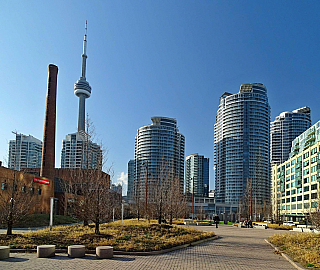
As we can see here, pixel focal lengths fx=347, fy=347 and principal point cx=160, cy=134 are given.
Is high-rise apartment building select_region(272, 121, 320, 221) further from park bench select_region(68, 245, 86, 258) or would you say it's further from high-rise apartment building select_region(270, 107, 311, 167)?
high-rise apartment building select_region(270, 107, 311, 167)

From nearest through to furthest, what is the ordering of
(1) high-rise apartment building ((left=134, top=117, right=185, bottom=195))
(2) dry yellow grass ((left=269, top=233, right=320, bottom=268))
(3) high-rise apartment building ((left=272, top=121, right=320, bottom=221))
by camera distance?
1. (2) dry yellow grass ((left=269, top=233, right=320, bottom=268))
2. (3) high-rise apartment building ((left=272, top=121, right=320, bottom=221))
3. (1) high-rise apartment building ((left=134, top=117, right=185, bottom=195))

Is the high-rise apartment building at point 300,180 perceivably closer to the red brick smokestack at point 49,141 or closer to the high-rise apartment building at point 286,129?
the red brick smokestack at point 49,141

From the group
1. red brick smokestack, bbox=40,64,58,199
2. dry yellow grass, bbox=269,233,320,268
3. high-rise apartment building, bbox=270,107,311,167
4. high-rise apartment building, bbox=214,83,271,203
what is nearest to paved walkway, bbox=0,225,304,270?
dry yellow grass, bbox=269,233,320,268

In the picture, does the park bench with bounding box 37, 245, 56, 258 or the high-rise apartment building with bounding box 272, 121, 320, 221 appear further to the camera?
the high-rise apartment building with bounding box 272, 121, 320, 221

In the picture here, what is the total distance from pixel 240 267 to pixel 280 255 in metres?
4.94

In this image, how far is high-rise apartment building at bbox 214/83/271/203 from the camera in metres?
160

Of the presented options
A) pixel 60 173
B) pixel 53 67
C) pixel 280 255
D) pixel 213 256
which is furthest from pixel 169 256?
pixel 60 173

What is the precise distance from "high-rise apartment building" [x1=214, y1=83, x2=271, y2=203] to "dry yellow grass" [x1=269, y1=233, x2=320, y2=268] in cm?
A: 13898

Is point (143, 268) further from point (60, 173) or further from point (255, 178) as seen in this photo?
point (255, 178)

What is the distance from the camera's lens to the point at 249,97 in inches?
6319

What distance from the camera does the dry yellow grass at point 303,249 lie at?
14248mm

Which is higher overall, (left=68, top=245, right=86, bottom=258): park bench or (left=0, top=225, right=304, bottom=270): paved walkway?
(left=68, top=245, right=86, bottom=258): park bench

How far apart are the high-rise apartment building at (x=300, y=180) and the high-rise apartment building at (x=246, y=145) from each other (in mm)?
52022

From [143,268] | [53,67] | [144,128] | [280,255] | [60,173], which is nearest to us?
[143,268]
